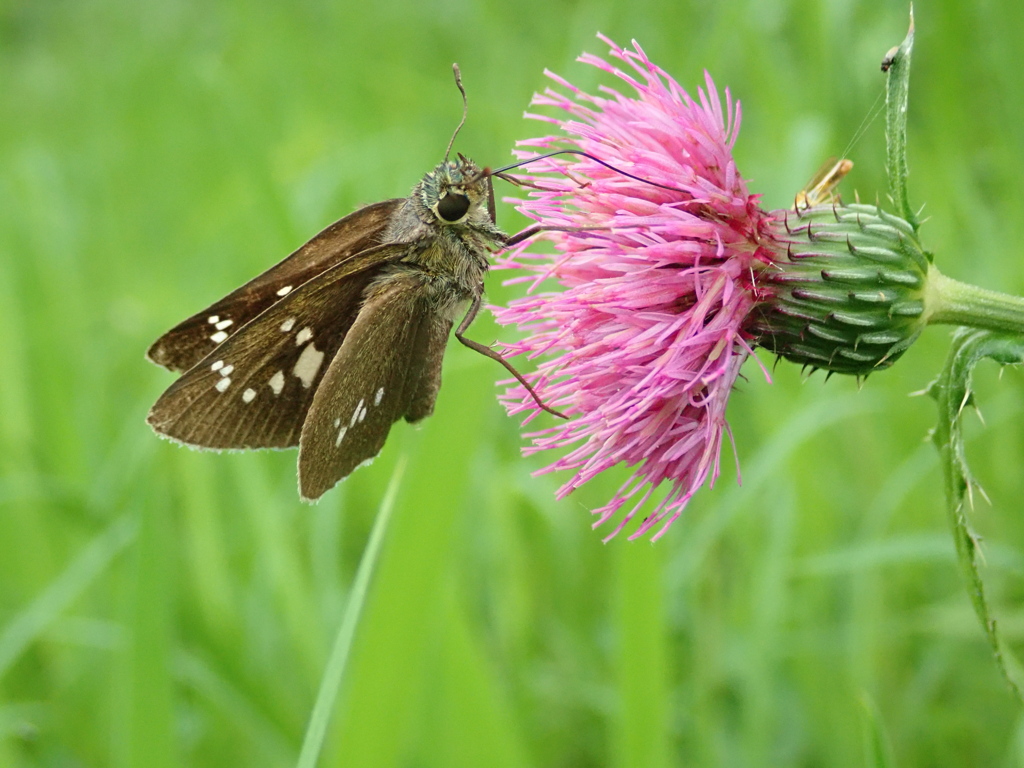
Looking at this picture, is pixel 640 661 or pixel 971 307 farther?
pixel 640 661

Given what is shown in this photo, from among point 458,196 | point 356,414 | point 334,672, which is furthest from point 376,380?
point 334,672

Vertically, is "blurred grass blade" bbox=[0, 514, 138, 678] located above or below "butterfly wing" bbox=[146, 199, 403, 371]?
below

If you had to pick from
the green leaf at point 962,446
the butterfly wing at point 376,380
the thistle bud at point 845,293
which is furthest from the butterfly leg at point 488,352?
the green leaf at point 962,446

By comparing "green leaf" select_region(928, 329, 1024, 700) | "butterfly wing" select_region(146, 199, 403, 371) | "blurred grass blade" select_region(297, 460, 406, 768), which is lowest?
"blurred grass blade" select_region(297, 460, 406, 768)

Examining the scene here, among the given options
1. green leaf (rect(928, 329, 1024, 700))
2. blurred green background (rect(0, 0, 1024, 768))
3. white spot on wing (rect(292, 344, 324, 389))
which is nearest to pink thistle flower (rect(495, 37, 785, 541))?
blurred green background (rect(0, 0, 1024, 768))

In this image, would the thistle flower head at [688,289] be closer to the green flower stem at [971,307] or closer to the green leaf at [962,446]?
the green flower stem at [971,307]

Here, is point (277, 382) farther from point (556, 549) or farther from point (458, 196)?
point (556, 549)

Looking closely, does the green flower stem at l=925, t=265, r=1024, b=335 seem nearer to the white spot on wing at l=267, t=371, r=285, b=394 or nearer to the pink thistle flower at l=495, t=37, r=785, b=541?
the pink thistle flower at l=495, t=37, r=785, b=541
